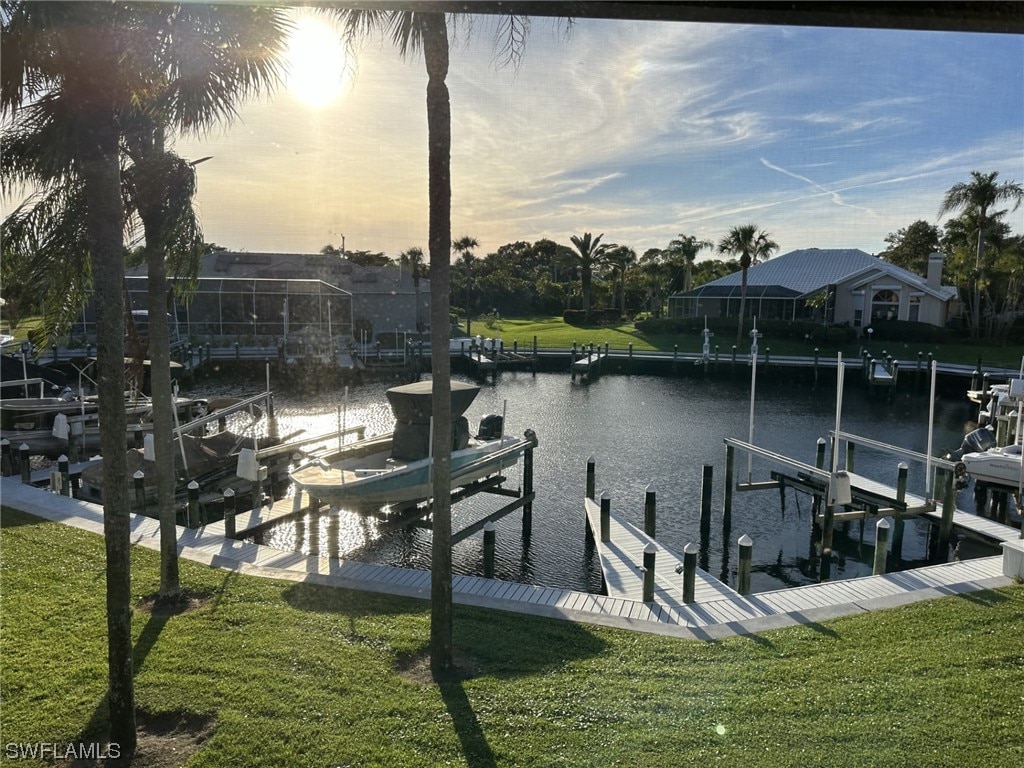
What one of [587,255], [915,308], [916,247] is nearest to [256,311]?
[587,255]

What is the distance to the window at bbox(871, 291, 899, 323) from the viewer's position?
44.6 m

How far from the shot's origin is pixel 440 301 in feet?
19.1

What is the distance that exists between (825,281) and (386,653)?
46431 mm

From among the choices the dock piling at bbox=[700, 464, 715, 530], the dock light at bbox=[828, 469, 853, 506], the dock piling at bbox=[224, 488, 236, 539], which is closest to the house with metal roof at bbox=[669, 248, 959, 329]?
the dock piling at bbox=[700, 464, 715, 530]

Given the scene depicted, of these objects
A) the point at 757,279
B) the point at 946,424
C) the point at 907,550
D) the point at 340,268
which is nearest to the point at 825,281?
the point at 757,279

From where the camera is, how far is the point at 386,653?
6.12m

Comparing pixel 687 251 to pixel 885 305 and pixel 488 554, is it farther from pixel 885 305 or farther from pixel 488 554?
pixel 488 554

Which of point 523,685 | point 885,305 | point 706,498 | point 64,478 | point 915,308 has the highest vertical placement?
point 885,305

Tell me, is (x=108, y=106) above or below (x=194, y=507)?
above

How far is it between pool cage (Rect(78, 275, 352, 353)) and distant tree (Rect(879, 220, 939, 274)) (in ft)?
151

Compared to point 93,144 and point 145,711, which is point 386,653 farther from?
point 93,144

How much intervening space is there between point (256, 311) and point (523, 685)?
37359mm

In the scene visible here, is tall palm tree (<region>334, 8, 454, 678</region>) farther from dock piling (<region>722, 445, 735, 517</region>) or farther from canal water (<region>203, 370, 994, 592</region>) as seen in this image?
dock piling (<region>722, 445, 735, 517</region>)

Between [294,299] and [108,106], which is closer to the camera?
[108,106]
